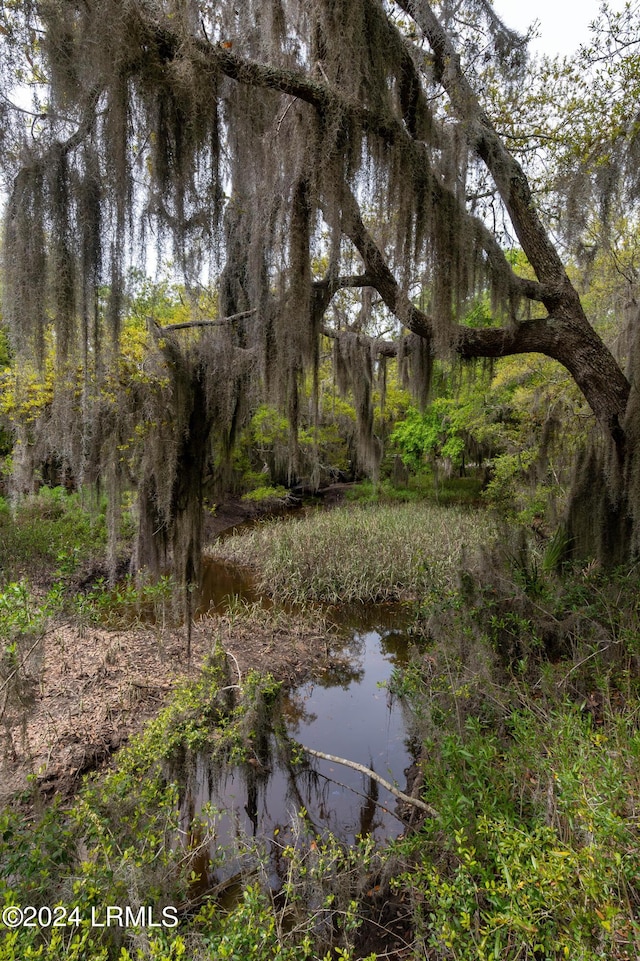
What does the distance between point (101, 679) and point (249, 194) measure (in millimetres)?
4409

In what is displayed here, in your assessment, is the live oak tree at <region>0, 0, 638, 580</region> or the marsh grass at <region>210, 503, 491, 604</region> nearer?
the live oak tree at <region>0, 0, 638, 580</region>

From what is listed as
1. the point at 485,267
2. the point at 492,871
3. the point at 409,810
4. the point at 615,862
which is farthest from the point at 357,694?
the point at 485,267

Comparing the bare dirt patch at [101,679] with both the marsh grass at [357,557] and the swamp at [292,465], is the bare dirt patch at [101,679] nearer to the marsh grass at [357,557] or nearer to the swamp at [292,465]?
the swamp at [292,465]

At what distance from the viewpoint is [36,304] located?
2.48m

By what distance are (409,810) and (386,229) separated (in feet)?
13.6

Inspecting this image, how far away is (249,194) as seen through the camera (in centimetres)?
321

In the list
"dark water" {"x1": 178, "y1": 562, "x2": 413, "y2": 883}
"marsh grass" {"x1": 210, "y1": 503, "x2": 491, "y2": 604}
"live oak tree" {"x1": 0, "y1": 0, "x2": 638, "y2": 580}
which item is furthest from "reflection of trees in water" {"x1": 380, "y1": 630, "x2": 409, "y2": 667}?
"live oak tree" {"x1": 0, "y1": 0, "x2": 638, "y2": 580}

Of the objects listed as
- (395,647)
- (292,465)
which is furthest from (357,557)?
(292,465)

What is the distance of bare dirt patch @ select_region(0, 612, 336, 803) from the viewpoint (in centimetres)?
303

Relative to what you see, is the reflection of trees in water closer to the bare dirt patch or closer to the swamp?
the swamp

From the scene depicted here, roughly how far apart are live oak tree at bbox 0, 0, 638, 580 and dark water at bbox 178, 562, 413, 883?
5.72ft

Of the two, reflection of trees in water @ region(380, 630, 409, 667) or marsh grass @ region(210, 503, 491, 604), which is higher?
marsh grass @ region(210, 503, 491, 604)

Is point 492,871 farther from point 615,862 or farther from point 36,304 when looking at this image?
point 36,304

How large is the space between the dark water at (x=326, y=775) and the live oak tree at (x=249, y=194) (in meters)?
1.74
